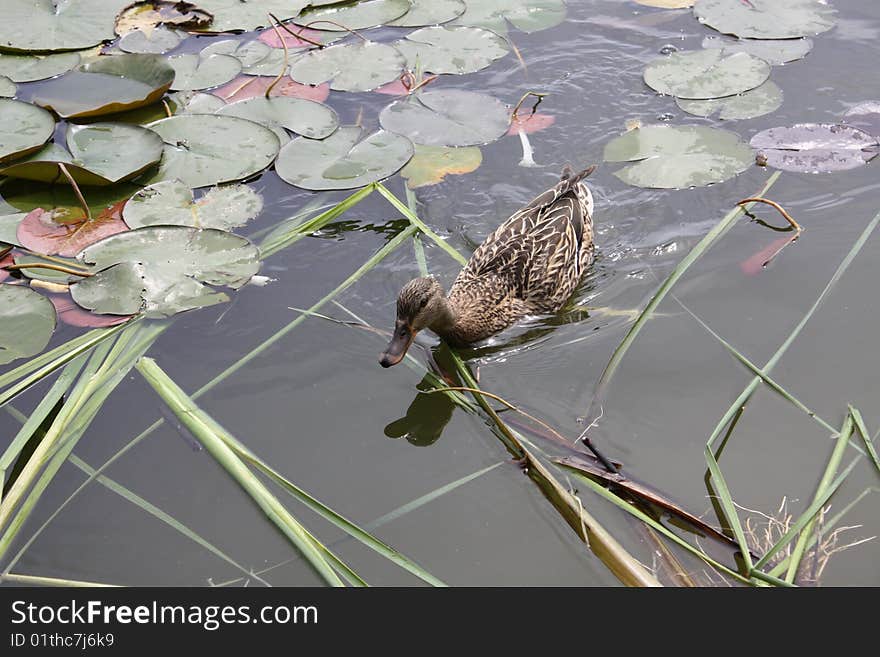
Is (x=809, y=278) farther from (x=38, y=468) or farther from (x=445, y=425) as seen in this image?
(x=38, y=468)

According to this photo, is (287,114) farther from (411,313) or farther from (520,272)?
(411,313)

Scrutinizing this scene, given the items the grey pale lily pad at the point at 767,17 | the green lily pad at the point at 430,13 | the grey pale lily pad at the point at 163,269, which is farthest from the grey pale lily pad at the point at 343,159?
the grey pale lily pad at the point at 767,17

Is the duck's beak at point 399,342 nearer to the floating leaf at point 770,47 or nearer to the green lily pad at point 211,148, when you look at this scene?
the green lily pad at point 211,148

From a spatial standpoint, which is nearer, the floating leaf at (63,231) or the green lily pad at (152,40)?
the floating leaf at (63,231)

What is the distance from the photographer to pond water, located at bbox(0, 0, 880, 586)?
431 centimetres

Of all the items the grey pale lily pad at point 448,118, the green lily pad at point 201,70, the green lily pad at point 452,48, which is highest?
the green lily pad at point 452,48

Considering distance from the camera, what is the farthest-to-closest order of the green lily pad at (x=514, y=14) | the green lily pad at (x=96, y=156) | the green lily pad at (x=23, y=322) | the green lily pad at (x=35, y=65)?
the green lily pad at (x=514, y=14), the green lily pad at (x=35, y=65), the green lily pad at (x=96, y=156), the green lily pad at (x=23, y=322)

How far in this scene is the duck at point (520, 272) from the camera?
5.44 meters

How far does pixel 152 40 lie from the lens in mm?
7812

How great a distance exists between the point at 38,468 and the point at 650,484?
2.96 meters

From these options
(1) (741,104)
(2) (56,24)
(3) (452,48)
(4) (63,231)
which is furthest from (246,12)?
(1) (741,104)

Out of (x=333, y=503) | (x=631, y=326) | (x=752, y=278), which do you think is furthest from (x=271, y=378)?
(x=752, y=278)

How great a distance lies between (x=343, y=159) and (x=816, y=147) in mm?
3390

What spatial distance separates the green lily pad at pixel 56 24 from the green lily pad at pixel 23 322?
117 inches
